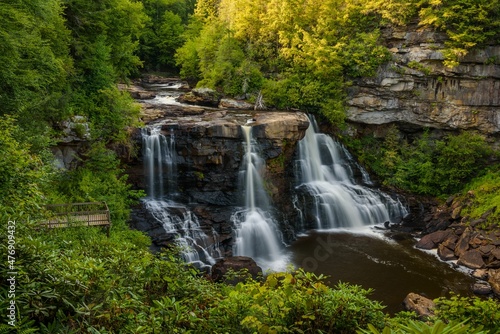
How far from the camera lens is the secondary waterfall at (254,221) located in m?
16.0

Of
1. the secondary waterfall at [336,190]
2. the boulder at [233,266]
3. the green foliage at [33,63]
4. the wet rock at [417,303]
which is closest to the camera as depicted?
the green foliage at [33,63]

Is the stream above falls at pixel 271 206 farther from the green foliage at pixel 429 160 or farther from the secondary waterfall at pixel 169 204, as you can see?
the green foliage at pixel 429 160

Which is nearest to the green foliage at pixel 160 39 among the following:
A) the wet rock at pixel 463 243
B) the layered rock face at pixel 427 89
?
the layered rock face at pixel 427 89

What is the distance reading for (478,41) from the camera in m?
19.6

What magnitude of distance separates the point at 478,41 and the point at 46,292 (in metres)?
23.0

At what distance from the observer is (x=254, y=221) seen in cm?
1705

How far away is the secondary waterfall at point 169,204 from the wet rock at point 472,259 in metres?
10.5

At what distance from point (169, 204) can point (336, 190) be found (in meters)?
9.30

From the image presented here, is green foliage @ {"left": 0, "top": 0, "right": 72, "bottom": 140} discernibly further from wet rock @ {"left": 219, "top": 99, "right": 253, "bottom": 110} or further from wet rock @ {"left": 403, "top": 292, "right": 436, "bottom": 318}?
wet rock @ {"left": 403, "top": 292, "right": 436, "bottom": 318}

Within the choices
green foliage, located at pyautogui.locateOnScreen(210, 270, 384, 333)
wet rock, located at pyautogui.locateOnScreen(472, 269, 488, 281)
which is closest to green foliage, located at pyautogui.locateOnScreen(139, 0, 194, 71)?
wet rock, located at pyautogui.locateOnScreen(472, 269, 488, 281)

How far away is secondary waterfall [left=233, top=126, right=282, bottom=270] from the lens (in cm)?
1603

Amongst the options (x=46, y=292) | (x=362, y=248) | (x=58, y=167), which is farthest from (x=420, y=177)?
(x=46, y=292)

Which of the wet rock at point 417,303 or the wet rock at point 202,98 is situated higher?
the wet rock at point 202,98

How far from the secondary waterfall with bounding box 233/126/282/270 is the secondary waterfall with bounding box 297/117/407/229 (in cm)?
290
